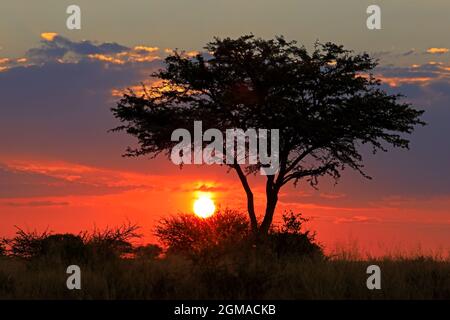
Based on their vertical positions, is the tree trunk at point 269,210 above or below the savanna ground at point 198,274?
above

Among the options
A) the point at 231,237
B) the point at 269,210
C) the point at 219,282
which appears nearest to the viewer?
the point at 219,282

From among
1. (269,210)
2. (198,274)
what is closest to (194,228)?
(269,210)

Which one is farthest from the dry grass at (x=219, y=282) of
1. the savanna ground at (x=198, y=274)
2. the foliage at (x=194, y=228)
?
the foliage at (x=194, y=228)

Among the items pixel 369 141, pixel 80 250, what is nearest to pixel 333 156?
pixel 369 141

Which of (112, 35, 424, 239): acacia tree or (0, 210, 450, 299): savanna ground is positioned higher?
(112, 35, 424, 239): acacia tree

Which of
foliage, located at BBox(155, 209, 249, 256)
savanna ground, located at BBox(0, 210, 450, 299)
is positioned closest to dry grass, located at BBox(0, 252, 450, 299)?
savanna ground, located at BBox(0, 210, 450, 299)

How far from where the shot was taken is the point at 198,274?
19.8m

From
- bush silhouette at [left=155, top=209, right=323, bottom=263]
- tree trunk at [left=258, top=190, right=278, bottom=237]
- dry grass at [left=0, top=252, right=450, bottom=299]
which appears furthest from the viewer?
tree trunk at [left=258, top=190, right=278, bottom=237]

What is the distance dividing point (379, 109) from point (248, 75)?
6.55 metres

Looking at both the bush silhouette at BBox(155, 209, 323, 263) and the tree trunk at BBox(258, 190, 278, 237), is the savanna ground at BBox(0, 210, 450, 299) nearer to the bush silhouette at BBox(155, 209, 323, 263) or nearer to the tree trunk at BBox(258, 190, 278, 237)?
the bush silhouette at BBox(155, 209, 323, 263)

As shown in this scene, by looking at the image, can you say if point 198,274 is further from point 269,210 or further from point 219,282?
point 269,210

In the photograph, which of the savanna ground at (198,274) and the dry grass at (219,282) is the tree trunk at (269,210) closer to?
the savanna ground at (198,274)

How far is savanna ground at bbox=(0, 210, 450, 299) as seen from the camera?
18438mm

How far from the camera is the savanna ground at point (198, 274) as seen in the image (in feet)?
60.5
